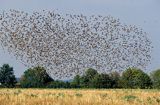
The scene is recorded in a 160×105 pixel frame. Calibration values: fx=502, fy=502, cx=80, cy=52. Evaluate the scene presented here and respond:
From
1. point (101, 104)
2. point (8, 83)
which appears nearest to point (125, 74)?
point (8, 83)

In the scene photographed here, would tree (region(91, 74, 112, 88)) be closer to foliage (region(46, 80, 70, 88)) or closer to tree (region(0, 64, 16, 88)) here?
foliage (region(46, 80, 70, 88))

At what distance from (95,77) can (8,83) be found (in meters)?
25.8

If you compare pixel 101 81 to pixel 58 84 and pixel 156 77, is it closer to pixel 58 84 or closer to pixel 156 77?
pixel 58 84

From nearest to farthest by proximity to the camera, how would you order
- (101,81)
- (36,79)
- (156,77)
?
1. (101,81)
2. (36,79)
3. (156,77)

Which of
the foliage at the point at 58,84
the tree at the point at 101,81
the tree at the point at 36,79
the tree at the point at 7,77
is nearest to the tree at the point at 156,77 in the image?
the tree at the point at 101,81

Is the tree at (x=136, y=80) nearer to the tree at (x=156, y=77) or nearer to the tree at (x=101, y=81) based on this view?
the tree at (x=156, y=77)

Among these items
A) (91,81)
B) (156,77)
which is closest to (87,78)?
(91,81)

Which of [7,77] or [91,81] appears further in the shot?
[7,77]

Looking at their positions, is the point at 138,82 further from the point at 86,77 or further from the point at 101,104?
the point at 101,104

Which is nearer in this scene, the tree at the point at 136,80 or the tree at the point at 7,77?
the tree at the point at 136,80

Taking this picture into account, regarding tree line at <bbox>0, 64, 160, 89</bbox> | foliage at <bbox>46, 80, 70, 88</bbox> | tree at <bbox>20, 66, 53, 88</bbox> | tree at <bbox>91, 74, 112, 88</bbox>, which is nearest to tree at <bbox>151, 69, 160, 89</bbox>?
tree line at <bbox>0, 64, 160, 89</bbox>

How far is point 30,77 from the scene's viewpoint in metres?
126

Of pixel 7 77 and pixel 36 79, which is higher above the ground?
pixel 7 77

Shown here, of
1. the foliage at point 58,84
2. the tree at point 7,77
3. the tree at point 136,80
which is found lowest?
the foliage at point 58,84
